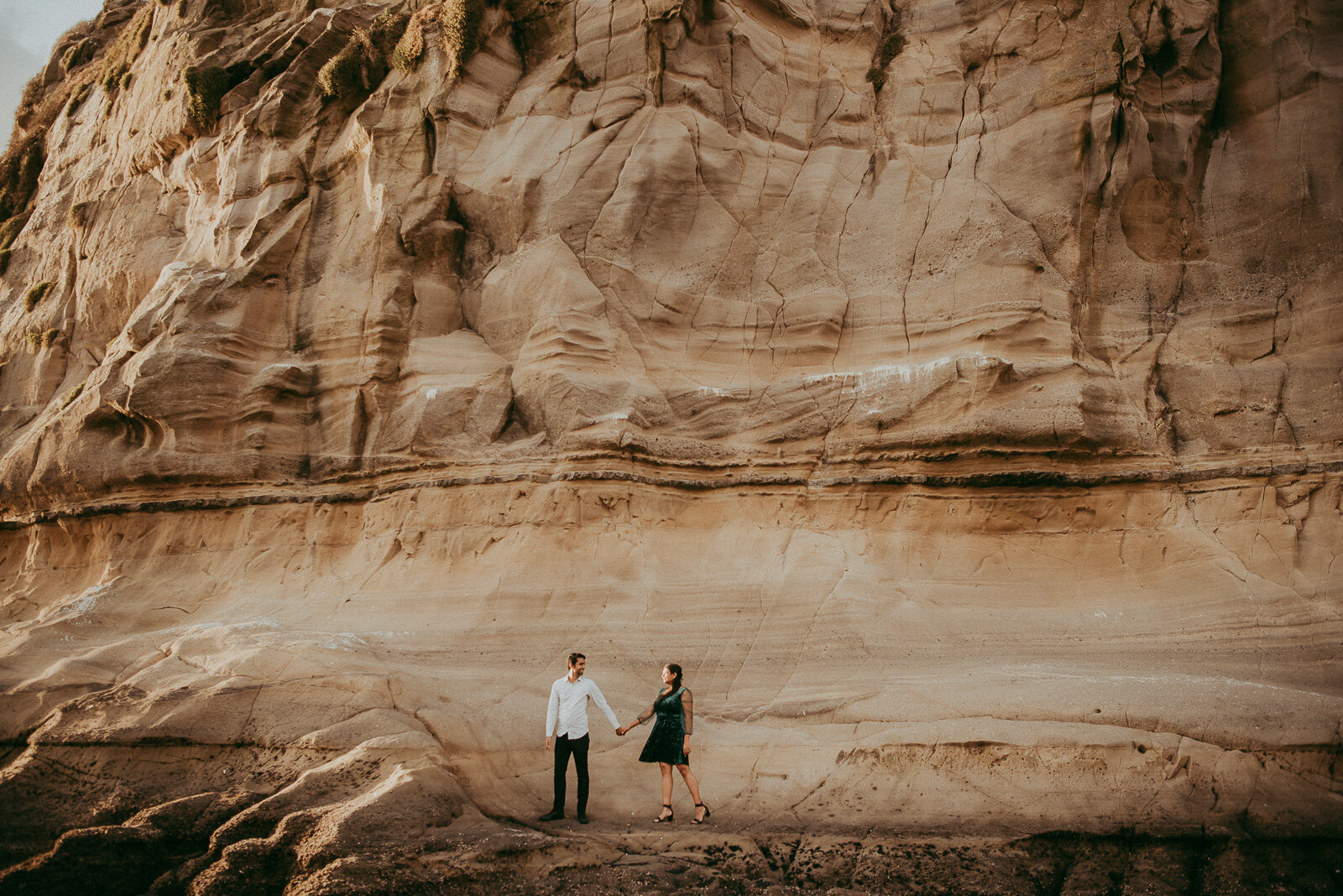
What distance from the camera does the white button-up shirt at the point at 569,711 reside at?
7133 millimetres

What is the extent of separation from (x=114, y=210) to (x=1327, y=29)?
63.6ft

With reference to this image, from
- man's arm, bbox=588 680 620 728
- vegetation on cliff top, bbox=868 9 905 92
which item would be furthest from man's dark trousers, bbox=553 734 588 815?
vegetation on cliff top, bbox=868 9 905 92

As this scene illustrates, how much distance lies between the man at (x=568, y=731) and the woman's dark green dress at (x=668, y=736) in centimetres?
30

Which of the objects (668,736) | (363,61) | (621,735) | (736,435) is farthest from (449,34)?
(668,736)

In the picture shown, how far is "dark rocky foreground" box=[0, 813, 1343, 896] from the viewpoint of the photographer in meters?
6.11

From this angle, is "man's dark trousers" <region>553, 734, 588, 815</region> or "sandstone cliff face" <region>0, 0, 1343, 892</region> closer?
"man's dark trousers" <region>553, 734, 588, 815</region>

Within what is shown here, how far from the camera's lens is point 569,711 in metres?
7.14

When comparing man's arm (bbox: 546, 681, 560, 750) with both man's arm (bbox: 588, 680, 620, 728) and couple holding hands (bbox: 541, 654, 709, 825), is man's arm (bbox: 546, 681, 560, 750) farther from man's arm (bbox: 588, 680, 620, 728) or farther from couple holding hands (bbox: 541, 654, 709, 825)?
man's arm (bbox: 588, 680, 620, 728)

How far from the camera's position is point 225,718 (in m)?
8.03

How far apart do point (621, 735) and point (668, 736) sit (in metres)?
0.36

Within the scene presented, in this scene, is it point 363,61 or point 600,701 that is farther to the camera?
point 363,61

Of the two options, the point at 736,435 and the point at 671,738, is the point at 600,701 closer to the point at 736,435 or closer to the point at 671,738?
the point at 671,738

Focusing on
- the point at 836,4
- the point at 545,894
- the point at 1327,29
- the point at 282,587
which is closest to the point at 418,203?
the point at 282,587

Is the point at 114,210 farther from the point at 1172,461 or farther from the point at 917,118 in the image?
the point at 1172,461
